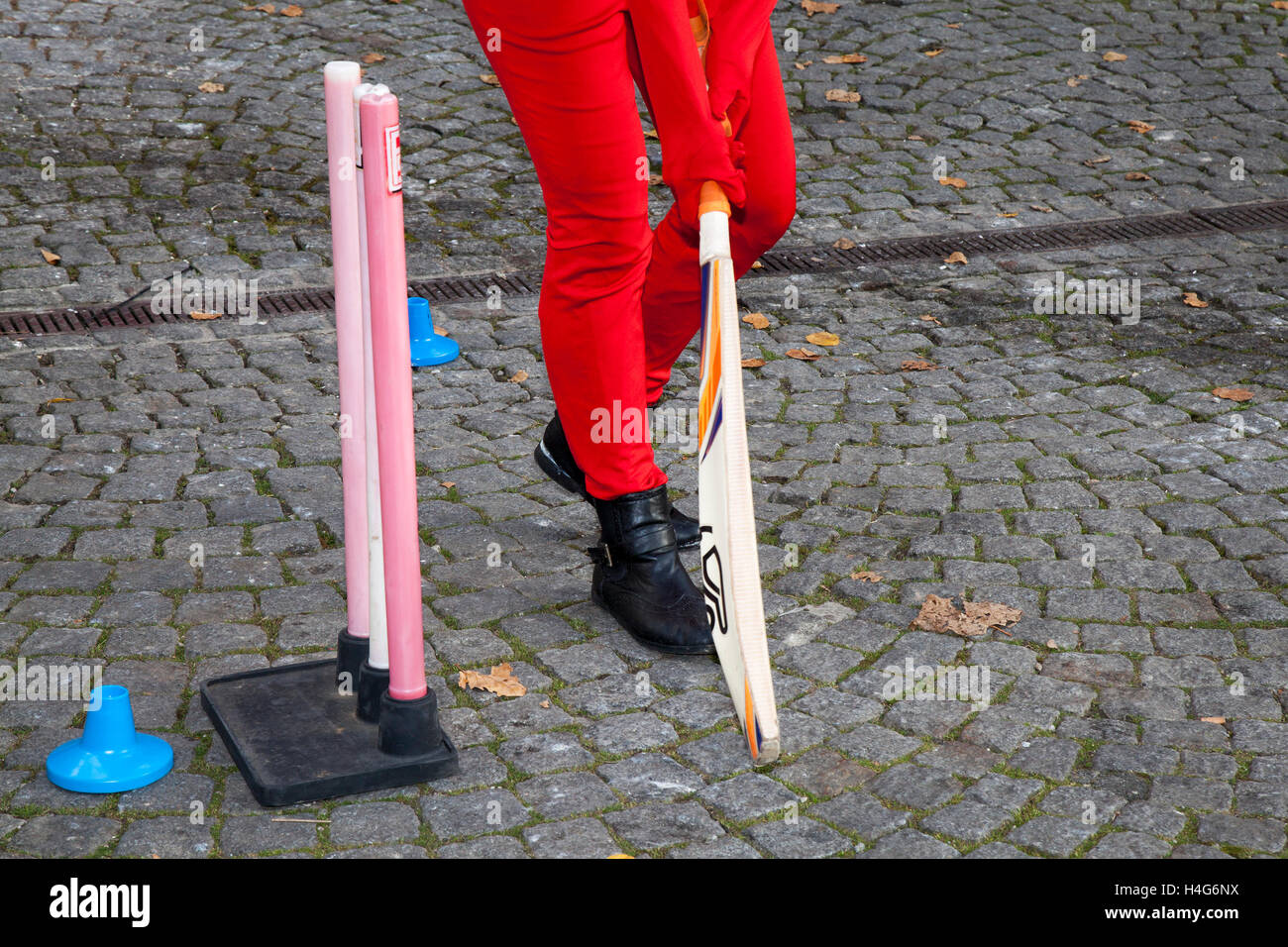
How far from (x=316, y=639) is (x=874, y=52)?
5866mm

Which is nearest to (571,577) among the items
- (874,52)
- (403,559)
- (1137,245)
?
(403,559)

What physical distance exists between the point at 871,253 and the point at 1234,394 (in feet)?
5.68

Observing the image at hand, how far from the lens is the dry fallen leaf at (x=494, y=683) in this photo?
3.37 m

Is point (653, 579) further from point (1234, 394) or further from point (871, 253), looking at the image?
point (871, 253)

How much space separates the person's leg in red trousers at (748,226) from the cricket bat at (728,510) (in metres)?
0.40

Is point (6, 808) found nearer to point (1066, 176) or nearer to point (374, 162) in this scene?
point (374, 162)

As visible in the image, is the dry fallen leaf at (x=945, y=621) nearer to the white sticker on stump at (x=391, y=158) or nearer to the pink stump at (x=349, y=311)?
the pink stump at (x=349, y=311)

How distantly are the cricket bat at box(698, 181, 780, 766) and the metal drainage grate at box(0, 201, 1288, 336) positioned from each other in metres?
2.77

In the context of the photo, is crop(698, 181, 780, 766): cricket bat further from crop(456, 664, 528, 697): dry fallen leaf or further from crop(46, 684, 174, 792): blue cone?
crop(46, 684, 174, 792): blue cone

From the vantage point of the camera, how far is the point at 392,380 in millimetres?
2771

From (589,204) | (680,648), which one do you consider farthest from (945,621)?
(589,204)

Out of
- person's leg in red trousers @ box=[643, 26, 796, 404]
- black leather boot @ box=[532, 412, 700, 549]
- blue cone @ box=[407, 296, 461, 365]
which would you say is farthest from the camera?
blue cone @ box=[407, 296, 461, 365]

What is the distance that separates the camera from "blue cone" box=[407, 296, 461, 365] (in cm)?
509

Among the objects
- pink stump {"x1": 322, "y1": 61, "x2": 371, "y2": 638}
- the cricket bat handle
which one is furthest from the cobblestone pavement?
the cricket bat handle
